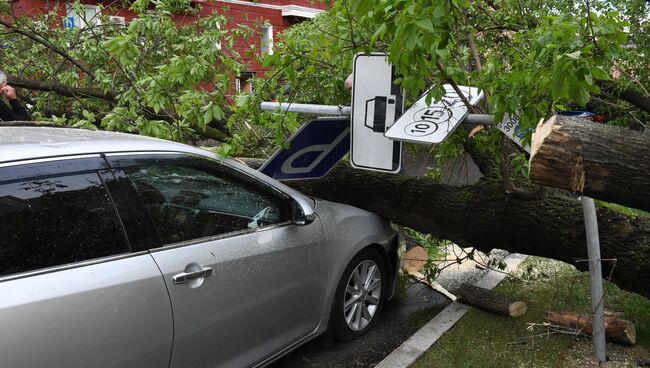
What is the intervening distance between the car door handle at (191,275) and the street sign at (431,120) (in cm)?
134

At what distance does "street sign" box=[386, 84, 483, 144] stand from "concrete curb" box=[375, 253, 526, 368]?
1.50 m

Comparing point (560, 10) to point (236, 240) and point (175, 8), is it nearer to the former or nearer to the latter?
point (175, 8)

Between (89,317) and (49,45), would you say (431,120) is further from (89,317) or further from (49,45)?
(49,45)

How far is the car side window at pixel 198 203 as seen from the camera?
9.82 feet

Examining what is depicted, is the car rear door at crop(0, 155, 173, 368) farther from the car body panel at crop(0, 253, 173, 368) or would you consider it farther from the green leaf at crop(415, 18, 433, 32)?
the green leaf at crop(415, 18, 433, 32)

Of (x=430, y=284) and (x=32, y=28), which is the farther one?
(x=32, y=28)

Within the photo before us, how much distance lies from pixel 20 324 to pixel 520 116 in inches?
108

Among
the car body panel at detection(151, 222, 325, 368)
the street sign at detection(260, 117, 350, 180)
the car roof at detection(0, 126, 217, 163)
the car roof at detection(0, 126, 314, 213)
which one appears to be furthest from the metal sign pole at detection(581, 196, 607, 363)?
the car roof at detection(0, 126, 217, 163)

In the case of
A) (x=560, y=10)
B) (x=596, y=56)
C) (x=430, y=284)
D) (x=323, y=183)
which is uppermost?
(x=560, y=10)

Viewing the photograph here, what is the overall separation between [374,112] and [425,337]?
1658 millimetres

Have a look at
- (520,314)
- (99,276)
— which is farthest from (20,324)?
(520,314)

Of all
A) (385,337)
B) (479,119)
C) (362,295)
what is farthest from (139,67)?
(479,119)

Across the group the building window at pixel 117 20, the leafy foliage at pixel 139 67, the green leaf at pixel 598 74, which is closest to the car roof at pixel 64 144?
the leafy foliage at pixel 139 67

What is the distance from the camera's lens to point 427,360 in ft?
12.7
